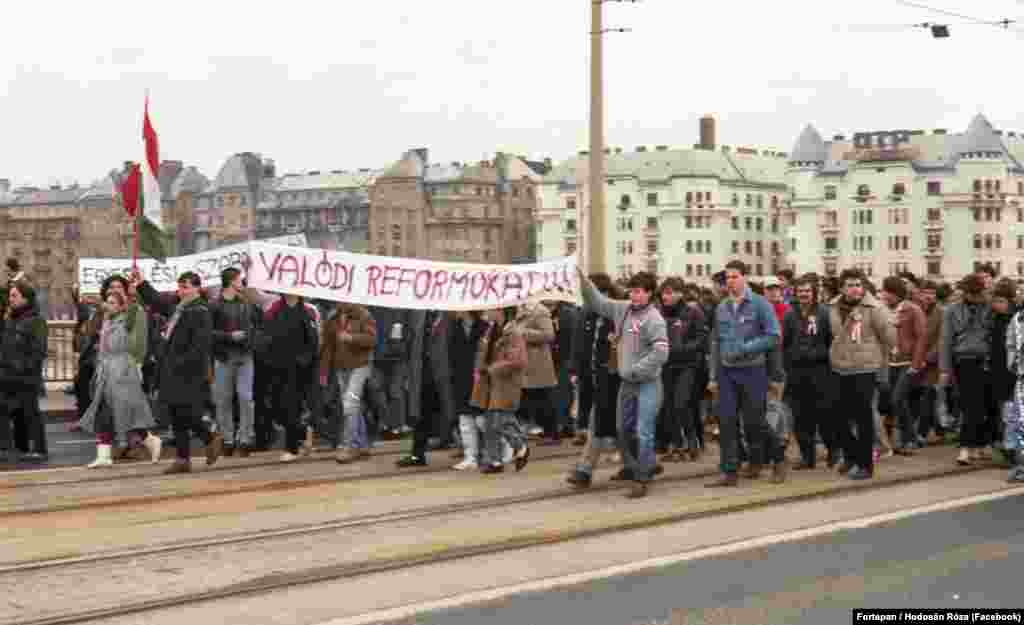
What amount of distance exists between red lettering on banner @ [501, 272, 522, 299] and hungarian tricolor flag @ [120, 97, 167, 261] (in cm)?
388

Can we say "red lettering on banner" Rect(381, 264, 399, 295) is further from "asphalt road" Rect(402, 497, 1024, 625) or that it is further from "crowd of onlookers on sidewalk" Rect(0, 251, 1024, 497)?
"asphalt road" Rect(402, 497, 1024, 625)

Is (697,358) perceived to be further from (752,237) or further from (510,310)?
(752,237)

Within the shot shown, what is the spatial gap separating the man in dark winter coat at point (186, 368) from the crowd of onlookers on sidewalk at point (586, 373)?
0.02 meters

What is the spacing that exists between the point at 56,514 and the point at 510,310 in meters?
4.75

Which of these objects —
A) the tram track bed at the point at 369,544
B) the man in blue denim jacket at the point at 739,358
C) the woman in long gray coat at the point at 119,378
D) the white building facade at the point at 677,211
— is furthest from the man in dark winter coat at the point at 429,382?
the white building facade at the point at 677,211

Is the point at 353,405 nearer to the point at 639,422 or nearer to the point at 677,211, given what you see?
the point at 639,422

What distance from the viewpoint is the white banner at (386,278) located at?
50.8 feet

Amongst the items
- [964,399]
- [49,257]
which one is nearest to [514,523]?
[964,399]

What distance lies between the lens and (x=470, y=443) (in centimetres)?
1547

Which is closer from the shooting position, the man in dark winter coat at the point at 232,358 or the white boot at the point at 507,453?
the white boot at the point at 507,453

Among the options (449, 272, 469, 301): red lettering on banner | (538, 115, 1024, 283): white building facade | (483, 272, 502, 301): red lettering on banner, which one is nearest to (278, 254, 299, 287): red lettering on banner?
(449, 272, 469, 301): red lettering on banner

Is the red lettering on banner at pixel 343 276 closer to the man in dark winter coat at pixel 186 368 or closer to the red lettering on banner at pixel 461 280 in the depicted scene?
the red lettering on banner at pixel 461 280

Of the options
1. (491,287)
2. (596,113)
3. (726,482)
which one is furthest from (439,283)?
(596,113)

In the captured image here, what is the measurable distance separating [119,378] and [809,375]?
620cm
